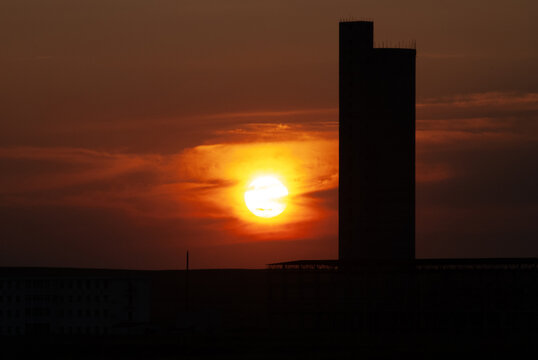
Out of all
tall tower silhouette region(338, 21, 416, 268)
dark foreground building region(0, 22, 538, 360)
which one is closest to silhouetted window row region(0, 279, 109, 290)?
dark foreground building region(0, 22, 538, 360)

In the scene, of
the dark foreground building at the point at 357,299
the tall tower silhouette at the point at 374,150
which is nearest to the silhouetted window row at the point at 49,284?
the dark foreground building at the point at 357,299

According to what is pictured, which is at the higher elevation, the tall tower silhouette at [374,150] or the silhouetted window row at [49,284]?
the tall tower silhouette at [374,150]

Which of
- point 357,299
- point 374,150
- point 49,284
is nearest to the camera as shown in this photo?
point 49,284

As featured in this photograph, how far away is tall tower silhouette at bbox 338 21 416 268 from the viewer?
17512cm

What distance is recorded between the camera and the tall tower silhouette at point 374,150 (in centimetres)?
17512

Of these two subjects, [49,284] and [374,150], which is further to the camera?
[374,150]

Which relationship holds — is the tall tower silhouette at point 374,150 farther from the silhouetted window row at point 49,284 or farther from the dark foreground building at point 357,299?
the silhouetted window row at point 49,284

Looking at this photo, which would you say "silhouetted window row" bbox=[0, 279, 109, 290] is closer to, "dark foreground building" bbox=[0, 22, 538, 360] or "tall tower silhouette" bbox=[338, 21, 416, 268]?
"dark foreground building" bbox=[0, 22, 538, 360]

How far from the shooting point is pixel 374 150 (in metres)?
176

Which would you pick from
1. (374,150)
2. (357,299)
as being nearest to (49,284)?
(357,299)

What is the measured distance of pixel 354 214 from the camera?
17575 centimetres

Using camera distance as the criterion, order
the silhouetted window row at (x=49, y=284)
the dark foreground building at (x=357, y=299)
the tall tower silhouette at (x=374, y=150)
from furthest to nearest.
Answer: the tall tower silhouette at (x=374, y=150)
the silhouetted window row at (x=49, y=284)
the dark foreground building at (x=357, y=299)

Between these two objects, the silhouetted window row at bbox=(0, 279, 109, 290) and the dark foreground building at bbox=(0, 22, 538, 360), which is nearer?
the dark foreground building at bbox=(0, 22, 538, 360)

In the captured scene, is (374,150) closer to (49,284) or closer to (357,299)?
(357,299)
